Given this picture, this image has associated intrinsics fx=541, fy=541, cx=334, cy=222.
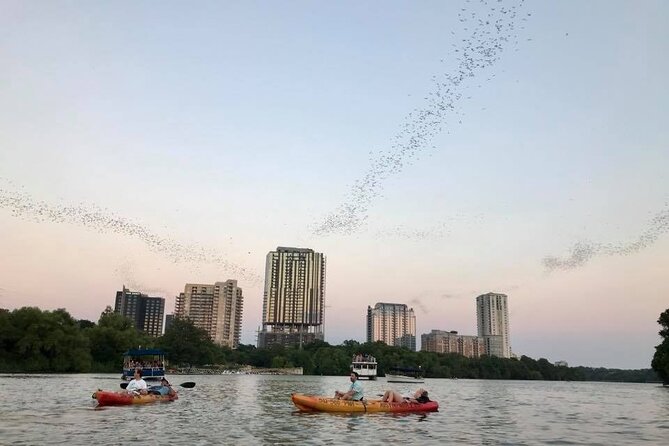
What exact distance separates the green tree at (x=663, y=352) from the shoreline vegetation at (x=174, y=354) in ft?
2.17

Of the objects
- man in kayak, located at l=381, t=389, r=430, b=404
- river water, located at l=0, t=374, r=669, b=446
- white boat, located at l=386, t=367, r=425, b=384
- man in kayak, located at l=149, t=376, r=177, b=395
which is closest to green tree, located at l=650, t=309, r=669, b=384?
white boat, located at l=386, t=367, r=425, b=384

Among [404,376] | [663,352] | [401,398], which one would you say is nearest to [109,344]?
[404,376]

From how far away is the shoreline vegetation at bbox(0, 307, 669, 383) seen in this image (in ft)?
281

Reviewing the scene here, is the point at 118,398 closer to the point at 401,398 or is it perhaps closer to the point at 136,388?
the point at 136,388

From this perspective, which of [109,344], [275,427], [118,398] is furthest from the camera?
[109,344]

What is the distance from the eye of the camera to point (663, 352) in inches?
3718

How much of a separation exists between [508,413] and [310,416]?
1672 cm

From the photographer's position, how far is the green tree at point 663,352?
305ft

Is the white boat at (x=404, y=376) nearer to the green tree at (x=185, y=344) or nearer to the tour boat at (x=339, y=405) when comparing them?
the green tree at (x=185, y=344)

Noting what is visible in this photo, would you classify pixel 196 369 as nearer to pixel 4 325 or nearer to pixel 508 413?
pixel 4 325

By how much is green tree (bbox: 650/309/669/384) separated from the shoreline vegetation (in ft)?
2.17

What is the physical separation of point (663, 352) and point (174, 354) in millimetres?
100260

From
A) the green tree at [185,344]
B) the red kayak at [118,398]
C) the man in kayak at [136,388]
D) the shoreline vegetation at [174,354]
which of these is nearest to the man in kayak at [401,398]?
the red kayak at [118,398]

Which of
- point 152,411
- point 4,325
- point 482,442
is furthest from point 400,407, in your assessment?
point 4,325
